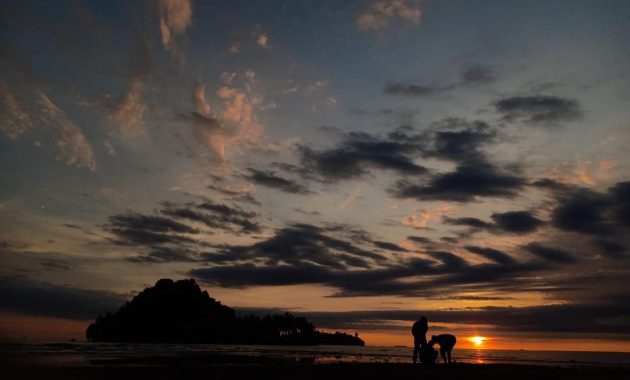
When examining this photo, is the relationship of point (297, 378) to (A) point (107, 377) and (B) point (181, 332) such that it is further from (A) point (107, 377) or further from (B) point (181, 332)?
(B) point (181, 332)

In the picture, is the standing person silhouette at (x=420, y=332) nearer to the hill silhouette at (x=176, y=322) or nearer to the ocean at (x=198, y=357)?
the ocean at (x=198, y=357)

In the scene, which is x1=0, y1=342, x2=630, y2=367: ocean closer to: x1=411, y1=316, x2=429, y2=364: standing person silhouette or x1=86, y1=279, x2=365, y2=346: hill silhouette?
x1=411, y1=316, x2=429, y2=364: standing person silhouette

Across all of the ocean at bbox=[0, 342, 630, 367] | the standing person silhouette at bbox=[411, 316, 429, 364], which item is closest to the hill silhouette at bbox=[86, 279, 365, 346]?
the ocean at bbox=[0, 342, 630, 367]

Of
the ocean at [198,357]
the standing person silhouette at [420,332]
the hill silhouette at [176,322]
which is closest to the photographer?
the standing person silhouette at [420,332]

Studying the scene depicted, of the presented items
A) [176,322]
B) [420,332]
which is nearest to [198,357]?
[420,332]

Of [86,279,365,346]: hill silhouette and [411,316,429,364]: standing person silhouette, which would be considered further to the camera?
Answer: [86,279,365,346]: hill silhouette

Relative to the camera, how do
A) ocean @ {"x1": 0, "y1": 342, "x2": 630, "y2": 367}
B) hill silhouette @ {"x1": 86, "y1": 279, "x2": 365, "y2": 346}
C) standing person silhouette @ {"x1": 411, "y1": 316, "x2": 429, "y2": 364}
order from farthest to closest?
1. hill silhouette @ {"x1": 86, "y1": 279, "x2": 365, "y2": 346}
2. ocean @ {"x1": 0, "y1": 342, "x2": 630, "y2": 367}
3. standing person silhouette @ {"x1": 411, "y1": 316, "x2": 429, "y2": 364}

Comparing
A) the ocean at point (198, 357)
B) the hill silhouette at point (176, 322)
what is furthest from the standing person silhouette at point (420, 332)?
the hill silhouette at point (176, 322)

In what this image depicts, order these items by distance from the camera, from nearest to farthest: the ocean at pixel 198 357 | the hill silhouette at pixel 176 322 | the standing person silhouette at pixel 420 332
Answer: the standing person silhouette at pixel 420 332
the ocean at pixel 198 357
the hill silhouette at pixel 176 322

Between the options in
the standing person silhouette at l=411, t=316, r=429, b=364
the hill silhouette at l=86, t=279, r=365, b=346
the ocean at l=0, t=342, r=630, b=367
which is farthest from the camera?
the hill silhouette at l=86, t=279, r=365, b=346

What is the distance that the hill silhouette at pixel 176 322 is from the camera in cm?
17562

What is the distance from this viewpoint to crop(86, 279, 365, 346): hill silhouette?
576ft

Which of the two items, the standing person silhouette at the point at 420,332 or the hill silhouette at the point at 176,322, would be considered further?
the hill silhouette at the point at 176,322

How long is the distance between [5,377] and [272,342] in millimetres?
174393
